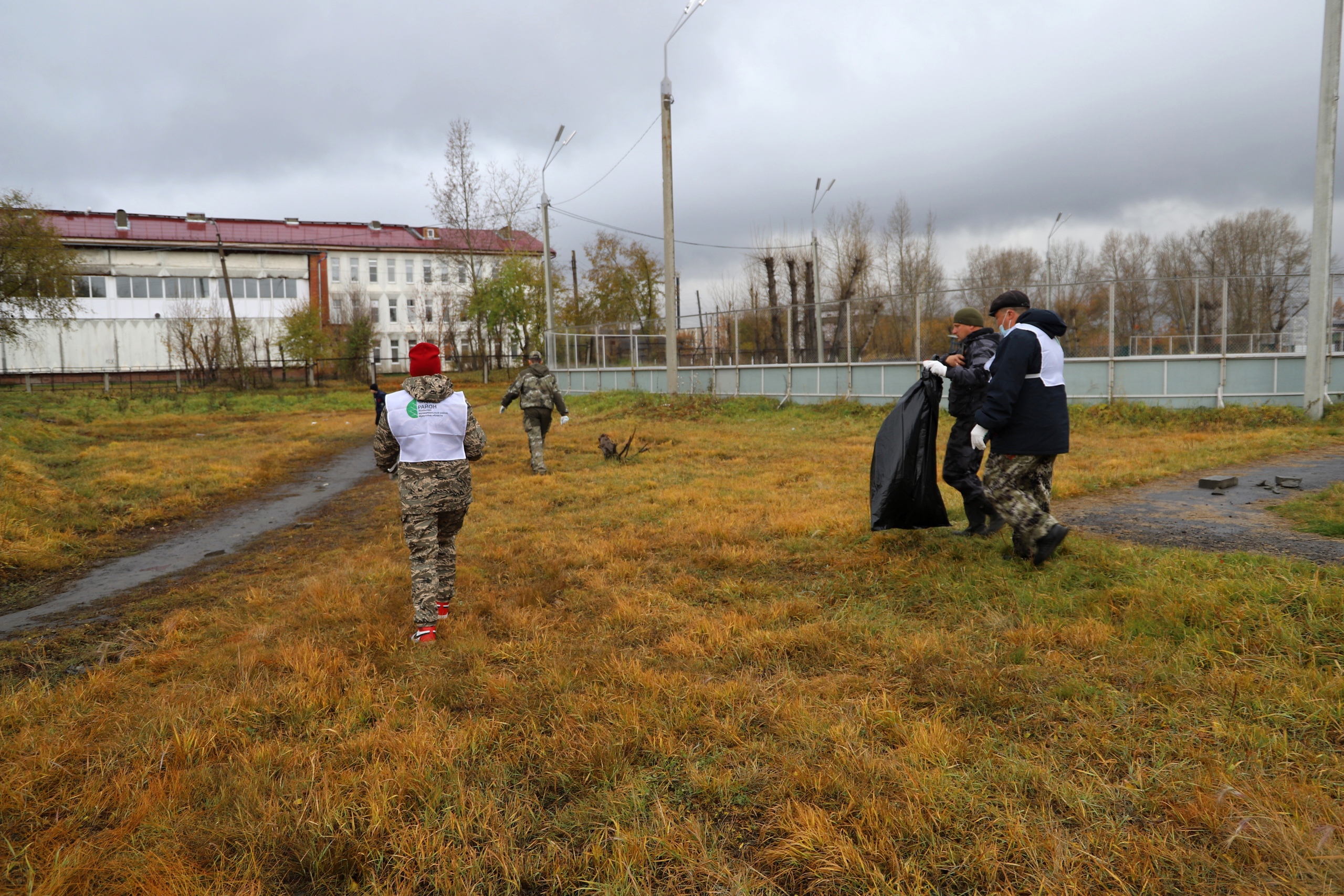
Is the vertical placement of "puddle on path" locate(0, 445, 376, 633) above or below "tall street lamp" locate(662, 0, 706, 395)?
below

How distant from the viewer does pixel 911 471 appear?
17.4 feet

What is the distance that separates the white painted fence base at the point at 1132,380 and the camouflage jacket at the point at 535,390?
32.8 ft

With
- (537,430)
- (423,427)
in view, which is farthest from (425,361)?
(537,430)

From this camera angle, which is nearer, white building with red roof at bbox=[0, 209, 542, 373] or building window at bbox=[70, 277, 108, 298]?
white building with red roof at bbox=[0, 209, 542, 373]

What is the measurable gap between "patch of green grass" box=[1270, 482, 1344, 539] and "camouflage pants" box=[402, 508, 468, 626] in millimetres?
6194

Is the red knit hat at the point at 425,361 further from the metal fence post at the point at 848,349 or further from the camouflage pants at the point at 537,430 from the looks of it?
the metal fence post at the point at 848,349

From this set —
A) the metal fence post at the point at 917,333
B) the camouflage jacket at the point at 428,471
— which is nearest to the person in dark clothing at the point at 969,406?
the camouflage jacket at the point at 428,471

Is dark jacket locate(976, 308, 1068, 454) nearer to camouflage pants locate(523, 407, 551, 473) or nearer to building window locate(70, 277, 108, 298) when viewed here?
camouflage pants locate(523, 407, 551, 473)

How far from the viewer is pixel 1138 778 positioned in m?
2.62

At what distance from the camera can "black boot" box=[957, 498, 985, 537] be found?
19.4ft

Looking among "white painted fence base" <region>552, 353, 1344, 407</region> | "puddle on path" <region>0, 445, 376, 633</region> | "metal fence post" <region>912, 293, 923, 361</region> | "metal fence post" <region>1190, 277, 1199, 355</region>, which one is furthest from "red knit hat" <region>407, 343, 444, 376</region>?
"metal fence post" <region>1190, 277, 1199, 355</region>

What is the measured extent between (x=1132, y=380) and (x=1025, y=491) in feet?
44.0

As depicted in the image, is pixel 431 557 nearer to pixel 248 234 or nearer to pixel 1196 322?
pixel 1196 322

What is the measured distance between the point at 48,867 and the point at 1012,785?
10.6 ft
